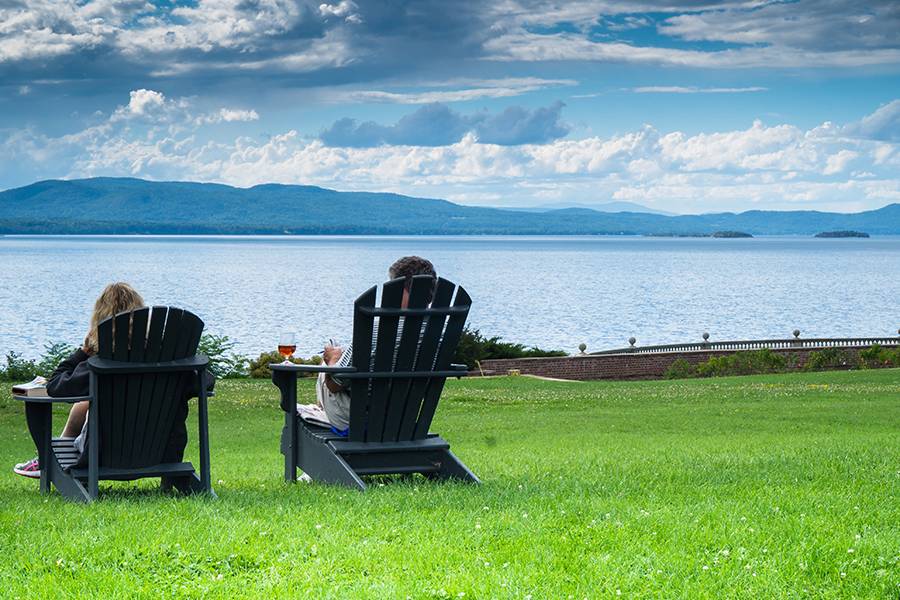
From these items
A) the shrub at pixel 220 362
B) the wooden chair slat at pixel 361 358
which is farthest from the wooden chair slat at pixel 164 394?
the shrub at pixel 220 362

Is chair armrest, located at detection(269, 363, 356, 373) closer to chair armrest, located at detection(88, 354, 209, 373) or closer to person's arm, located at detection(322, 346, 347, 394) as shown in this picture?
person's arm, located at detection(322, 346, 347, 394)

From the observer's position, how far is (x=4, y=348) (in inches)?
2069

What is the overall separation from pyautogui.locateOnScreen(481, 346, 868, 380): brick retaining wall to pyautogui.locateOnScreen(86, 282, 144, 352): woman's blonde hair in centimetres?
2546

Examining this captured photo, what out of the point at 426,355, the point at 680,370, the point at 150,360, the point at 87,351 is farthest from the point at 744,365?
the point at 150,360

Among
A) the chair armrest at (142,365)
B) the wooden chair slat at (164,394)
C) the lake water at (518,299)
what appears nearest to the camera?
the chair armrest at (142,365)

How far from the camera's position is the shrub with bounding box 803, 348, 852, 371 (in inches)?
1266

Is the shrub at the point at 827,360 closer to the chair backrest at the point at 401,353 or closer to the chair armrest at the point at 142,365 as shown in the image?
the chair backrest at the point at 401,353

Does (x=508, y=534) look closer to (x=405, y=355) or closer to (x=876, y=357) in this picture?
(x=405, y=355)

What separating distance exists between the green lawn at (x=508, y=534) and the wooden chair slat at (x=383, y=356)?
49 centimetres

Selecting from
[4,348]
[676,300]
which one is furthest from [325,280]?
[4,348]

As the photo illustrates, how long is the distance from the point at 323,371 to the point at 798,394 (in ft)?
48.5

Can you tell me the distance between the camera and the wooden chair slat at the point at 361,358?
22.1ft

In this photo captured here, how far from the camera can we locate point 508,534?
16.9 ft

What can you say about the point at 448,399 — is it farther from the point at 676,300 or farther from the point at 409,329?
the point at 676,300
